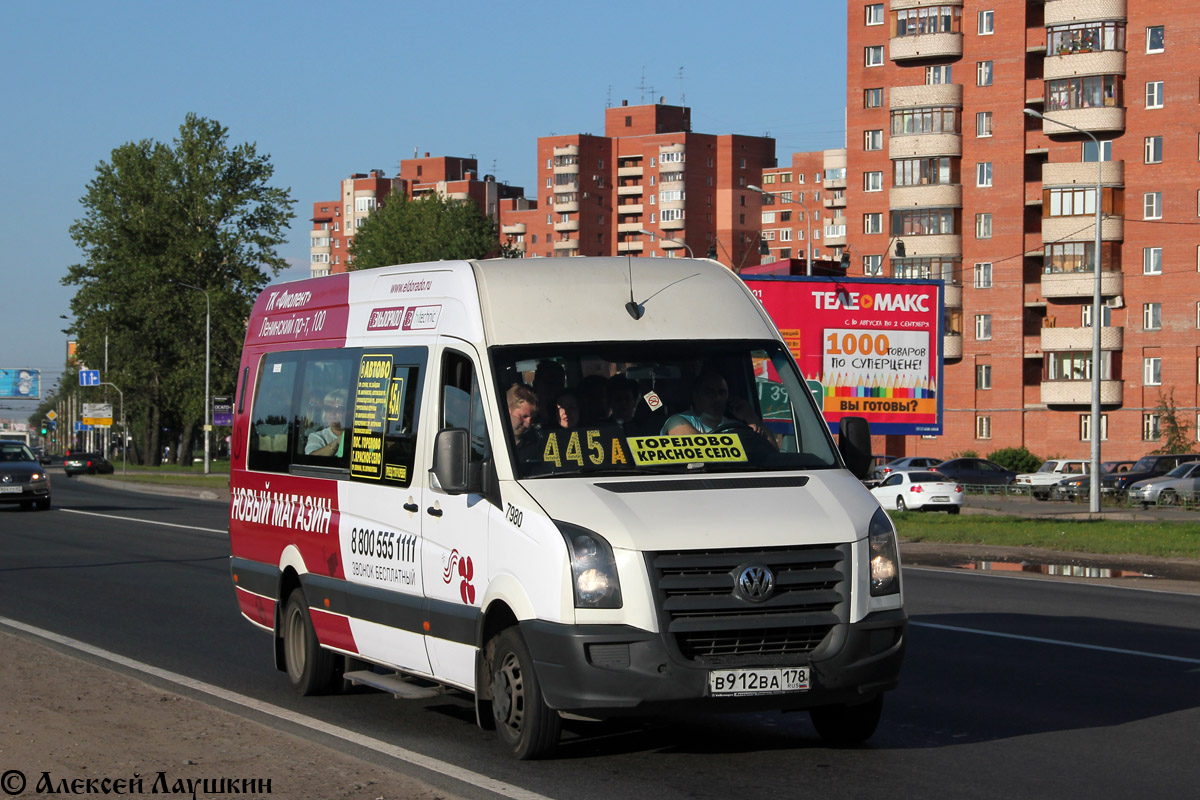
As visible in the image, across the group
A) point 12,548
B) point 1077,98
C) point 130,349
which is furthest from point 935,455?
point 12,548

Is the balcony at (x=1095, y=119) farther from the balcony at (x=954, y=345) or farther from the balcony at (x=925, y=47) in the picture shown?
the balcony at (x=954, y=345)

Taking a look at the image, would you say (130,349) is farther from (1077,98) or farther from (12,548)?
(12,548)

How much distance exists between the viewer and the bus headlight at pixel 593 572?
23.3ft

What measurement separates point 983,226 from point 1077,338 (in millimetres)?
9060

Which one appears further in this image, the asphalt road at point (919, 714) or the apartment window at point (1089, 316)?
the apartment window at point (1089, 316)

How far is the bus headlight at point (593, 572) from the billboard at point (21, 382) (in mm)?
127327

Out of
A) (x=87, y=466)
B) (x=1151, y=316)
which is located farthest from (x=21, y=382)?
(x=1151, y=316)

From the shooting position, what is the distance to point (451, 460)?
25.4ft

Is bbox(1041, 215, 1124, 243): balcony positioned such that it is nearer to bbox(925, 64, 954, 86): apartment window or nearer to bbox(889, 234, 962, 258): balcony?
bbox(889, 234, 962, 258): balcony

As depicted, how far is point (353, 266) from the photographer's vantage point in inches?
4658

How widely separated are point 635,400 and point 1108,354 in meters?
73.9

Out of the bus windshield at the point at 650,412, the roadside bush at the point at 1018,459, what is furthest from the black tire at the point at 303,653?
the roadside bush at the point at 1018,459

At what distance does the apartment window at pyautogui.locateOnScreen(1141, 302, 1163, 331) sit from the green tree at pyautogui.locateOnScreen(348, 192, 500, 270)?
1786 inches

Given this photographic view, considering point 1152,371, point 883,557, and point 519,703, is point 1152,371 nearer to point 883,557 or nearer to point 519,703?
point 883,557
